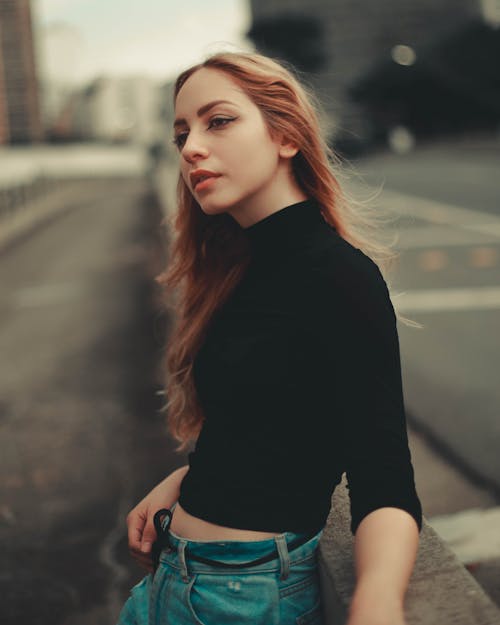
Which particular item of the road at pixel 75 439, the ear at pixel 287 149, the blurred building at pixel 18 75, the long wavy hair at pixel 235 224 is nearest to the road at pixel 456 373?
the long wavy hair at pixel 235 224

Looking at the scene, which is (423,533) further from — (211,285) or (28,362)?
(28,362)

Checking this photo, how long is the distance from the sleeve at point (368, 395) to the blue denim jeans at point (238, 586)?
0.23 m

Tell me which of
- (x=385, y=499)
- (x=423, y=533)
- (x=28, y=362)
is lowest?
(x=28, y=362)

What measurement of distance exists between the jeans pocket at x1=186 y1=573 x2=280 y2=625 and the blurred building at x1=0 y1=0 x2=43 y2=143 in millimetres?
150493

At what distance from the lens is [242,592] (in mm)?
1522

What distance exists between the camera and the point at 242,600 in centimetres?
152

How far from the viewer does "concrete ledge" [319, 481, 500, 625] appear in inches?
56.0

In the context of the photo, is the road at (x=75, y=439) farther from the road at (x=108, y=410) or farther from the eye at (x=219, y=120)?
the eye at (x=219, y=120)

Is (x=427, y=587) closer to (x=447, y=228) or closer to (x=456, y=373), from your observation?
(x=456, y=373)

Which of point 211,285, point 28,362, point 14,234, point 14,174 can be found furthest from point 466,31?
point 211,285

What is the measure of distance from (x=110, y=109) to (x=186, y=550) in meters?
163

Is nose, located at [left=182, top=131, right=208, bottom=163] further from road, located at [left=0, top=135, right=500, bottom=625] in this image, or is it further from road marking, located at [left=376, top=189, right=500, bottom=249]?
road marking, located at [left=376, top=189, right=500, bottom=249]

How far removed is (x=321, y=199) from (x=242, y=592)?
0.79m

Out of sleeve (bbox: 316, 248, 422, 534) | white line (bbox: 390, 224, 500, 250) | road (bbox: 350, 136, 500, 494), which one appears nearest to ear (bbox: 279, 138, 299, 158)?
sleeve (bbox: 316, 248, 422, 534)
